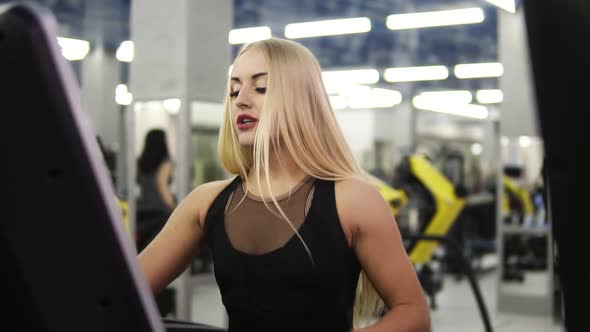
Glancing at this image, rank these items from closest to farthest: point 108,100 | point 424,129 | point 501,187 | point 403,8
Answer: point 501,187
point 403,8
point 108,100
point 424,129

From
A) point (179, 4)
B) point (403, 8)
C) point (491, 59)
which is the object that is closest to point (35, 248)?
point (179, 4)

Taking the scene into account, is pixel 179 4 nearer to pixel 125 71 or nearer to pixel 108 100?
pixel 108 100

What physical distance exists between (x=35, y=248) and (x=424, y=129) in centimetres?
2285

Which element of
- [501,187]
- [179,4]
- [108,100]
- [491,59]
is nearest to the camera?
[179,4]

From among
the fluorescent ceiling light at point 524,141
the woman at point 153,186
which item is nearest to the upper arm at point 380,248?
the woman at point 153,186

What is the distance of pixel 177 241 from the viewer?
1.32m

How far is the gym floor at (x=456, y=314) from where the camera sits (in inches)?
203

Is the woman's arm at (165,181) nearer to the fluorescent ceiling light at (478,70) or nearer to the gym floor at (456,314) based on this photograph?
the gym floor at (456,314)

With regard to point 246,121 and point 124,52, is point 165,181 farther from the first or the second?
point 124,52

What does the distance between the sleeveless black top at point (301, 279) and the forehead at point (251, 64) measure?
246 millimetres

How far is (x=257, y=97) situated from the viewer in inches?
50.8

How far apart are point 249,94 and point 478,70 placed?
14.2m

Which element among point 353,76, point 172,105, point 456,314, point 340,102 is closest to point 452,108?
point 340,102

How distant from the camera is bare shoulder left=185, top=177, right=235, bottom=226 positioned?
1.36 metres
